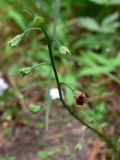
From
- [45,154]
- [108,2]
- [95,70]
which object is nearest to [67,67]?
[95,70]

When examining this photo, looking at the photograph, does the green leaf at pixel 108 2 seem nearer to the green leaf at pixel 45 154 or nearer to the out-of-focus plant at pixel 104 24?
the out-of-focus plant at pixel 104 24

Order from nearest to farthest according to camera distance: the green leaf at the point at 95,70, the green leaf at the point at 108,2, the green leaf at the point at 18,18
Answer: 1. the green leaf at the point at 95,70
2. the green leaf at the point at 108,2
3. the green leaf at the point at 18,18

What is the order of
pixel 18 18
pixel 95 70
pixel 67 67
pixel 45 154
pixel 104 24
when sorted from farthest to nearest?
Result: pixel 18 18, pixel 104 24, pixel 67 67, pixel 95 70, pixel 45 154

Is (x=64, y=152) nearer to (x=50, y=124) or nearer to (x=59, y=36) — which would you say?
(x=50, y=124)

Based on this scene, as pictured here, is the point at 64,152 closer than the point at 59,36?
Yes

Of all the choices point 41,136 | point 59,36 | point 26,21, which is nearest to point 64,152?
point 41,136

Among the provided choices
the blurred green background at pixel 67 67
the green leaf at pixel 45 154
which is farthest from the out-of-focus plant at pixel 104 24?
the green leaf at pixel 45 154

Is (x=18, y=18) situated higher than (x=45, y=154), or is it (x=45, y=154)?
(x=18, y=18)

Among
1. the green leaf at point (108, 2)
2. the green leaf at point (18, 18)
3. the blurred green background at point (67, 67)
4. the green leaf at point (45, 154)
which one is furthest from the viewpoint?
the green leaf at point (18, 18)

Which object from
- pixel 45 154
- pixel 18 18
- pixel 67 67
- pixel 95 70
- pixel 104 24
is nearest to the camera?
pixel 45 154

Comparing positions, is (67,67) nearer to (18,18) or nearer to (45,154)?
(18,18)

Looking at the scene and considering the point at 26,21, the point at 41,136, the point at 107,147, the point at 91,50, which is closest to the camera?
the point at 107,147
